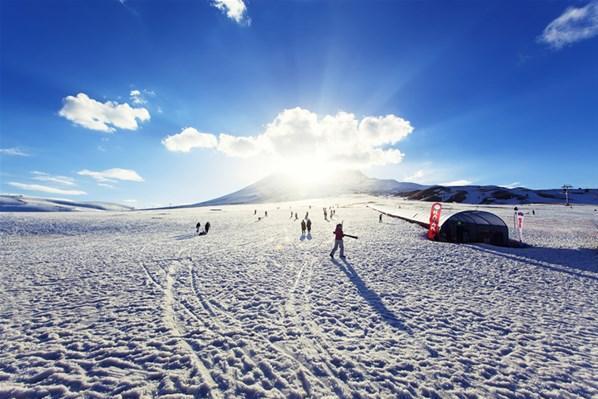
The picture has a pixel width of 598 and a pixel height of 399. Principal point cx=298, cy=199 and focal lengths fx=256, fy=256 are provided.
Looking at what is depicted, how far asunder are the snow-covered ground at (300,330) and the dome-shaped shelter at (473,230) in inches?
310

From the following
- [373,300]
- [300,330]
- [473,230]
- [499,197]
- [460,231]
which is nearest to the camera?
[300,330]

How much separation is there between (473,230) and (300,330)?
22.0 m

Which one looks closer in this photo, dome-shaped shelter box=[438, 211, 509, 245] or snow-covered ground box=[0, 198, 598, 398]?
snow-covered ground box=[0, 198, 598, 398]

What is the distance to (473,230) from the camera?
899 inches

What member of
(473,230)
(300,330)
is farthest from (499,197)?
(300,330)

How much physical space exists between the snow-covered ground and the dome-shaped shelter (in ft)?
25.9

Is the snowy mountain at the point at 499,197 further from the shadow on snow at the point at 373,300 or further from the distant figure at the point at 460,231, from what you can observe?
the shadow on snow at the point at 373,300

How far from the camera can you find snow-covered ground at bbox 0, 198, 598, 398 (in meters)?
5.32

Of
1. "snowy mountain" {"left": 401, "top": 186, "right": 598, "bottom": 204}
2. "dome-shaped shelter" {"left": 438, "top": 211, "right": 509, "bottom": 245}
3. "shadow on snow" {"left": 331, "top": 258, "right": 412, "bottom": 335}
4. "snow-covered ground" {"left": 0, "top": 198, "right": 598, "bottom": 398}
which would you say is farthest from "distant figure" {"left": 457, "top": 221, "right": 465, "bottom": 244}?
"snowy mountain" {"left": 401, "top": 186, "right": 598, "bottom": 204}

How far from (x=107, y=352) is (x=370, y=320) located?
23.6ft

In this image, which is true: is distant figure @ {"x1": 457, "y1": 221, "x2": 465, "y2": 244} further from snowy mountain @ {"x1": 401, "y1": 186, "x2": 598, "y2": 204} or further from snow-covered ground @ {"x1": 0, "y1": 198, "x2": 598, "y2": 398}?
snowy mountain @ {"x1": 401, "y1": 186, "x2": 598, "y2": 204}

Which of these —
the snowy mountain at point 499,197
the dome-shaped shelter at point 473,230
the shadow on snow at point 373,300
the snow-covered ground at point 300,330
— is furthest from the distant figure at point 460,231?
the snowy mountain at point 499,197

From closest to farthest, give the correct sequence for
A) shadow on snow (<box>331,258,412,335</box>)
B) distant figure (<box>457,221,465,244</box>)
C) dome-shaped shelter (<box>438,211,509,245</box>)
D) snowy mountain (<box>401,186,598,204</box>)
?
shadow on snow (<box>331,258,412,335</box>) → dome-shaped shelter (<box>438,211,509,245</box>) → distant figure (<box>457,221,465,244</box>) → snowy mountain (<box>401,186,598,204</box>)

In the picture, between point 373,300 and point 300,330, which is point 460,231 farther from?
point 300,330
